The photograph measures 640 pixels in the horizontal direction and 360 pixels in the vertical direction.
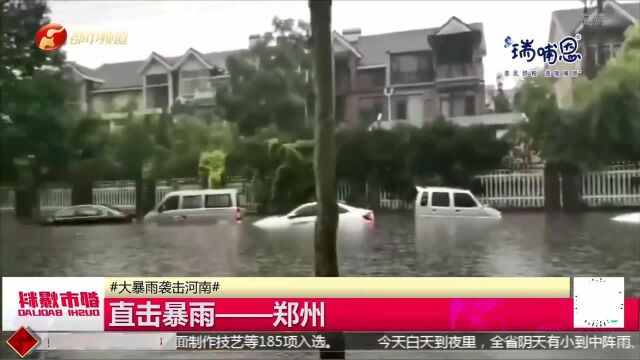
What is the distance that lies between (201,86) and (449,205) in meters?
1.19

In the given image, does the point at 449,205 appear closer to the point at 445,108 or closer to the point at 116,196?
the point at 445,108

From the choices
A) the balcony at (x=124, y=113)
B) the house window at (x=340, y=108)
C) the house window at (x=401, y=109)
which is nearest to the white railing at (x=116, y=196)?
the balcony at (x=124, y=113)

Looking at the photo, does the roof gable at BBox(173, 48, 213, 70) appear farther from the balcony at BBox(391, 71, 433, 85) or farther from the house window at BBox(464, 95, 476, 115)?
the house window at BBox(464, 95, 476, 115)

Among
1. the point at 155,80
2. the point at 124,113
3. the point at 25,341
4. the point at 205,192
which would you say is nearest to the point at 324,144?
the point at 205,192

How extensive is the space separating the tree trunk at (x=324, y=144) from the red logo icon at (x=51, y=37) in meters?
1.10

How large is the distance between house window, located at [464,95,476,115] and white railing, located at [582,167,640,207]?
21.3 inches

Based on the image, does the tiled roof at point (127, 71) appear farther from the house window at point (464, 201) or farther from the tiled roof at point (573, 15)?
the tiled roof at point (573, 15)

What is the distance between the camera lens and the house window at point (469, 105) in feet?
9.49

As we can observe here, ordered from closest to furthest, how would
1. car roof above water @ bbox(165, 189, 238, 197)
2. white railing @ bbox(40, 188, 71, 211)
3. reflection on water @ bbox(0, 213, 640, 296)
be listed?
1. reflection on water @ bbox(0, 213, 640, 296)
2. car roof above water @ bbox(165, 189, 238, 197)
3. white railing @ bbox(40, 188, 71, 211)

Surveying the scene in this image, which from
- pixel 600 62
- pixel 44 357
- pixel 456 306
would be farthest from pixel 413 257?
pixel 44 357

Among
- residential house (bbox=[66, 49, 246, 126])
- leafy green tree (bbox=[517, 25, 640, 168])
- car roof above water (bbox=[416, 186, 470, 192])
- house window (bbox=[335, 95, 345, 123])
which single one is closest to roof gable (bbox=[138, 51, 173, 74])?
residential house (bbox=[66, 49, 246, 126])

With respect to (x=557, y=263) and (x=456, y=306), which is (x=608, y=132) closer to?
(x=557, y=263)

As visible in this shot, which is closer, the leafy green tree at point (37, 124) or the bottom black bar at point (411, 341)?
the bottom black bar at point (411, 341)

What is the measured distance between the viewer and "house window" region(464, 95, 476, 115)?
9.49 ft
